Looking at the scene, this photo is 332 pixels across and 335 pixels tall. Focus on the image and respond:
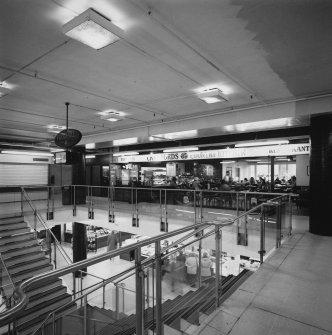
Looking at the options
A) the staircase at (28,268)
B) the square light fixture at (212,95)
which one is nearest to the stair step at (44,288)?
the staircase at (28,268)

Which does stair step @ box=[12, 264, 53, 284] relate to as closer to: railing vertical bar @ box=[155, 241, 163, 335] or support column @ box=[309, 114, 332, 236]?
railing vertical bar @ box=[155, 241, 163, 335]

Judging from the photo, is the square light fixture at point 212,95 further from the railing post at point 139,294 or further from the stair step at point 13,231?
the stair step at point 13,231

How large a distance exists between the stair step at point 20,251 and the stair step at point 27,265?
35 cm

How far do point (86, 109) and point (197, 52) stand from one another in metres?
4.03

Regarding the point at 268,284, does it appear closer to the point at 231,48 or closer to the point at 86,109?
the point at 231,48

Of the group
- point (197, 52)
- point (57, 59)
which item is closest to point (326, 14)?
point (197, 52)

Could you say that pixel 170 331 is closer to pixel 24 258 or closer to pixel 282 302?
pixel 282 302

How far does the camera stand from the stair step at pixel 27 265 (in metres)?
6.37

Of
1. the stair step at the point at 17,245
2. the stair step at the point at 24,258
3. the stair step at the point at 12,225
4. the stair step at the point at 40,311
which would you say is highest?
the stair step at the point at 12,225

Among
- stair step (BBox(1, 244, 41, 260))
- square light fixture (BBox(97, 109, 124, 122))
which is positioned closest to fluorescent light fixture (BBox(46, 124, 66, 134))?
square light fixture (BBox(97, 109, 124, 122))

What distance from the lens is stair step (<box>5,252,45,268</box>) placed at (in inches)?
259

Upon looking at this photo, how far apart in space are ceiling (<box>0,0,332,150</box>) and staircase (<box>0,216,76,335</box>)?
3.62 meters

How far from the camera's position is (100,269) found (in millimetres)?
13031

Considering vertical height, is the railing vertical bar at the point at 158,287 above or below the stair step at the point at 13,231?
above
